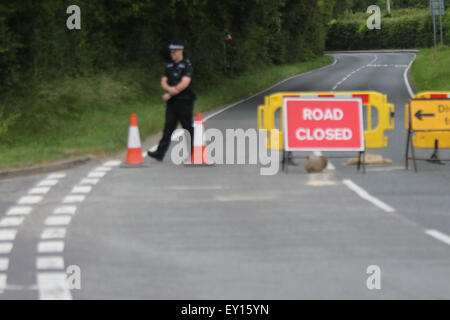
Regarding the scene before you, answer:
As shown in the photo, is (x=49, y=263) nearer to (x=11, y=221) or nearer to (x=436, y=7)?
(x=11, y=221)

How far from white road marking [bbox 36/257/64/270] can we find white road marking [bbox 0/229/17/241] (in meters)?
1.10

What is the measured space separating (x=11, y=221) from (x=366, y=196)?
4342 millimetres

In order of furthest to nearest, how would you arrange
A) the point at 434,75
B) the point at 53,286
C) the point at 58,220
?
the point at 434,75
the point at 58,220
the point at 53,286

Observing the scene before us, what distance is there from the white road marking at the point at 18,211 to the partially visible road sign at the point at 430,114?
6.63m

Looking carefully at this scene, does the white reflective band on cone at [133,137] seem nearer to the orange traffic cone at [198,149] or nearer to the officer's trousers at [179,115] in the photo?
the officer's trousers at [179,115]

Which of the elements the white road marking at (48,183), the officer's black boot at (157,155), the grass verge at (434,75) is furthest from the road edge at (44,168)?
the grass verge at (434,75)

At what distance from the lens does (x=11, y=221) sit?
34.6 ft

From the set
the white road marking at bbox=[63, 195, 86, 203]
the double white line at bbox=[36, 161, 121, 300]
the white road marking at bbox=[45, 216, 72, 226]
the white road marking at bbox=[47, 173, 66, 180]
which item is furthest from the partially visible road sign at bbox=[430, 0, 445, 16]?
the white road marking at bbox=[45, 216, 72, 226]

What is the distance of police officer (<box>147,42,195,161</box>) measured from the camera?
1516 centimetres

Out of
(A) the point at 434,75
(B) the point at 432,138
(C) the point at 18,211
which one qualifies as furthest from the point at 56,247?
(A) the point at 434,75

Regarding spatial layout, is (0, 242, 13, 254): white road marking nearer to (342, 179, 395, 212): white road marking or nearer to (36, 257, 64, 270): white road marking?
(36, 257, 64, 270): white road marking

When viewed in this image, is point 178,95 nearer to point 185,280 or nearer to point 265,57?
point 185,280

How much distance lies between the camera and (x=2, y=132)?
1888cm

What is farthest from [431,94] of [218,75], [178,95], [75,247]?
[218,75]
